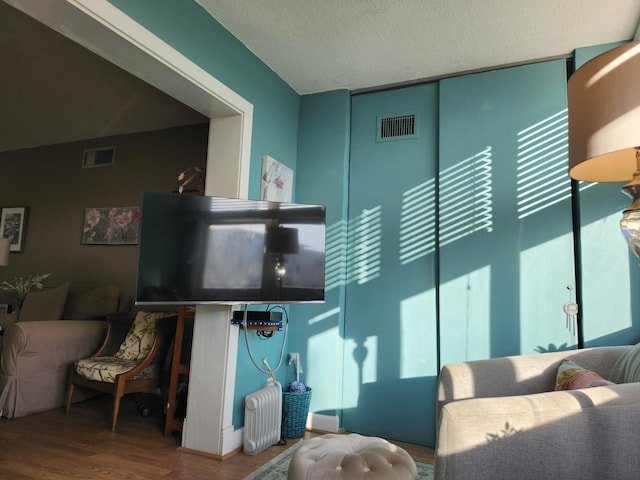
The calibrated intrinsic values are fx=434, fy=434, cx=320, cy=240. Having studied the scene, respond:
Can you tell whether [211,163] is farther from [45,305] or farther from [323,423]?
[45,305]

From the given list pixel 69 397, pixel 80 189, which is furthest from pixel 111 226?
pixel 69 397

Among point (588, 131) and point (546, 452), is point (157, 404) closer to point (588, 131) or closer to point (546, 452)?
point (546, 452)

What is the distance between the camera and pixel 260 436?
275 cm

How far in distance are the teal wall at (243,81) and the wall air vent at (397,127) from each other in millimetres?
707

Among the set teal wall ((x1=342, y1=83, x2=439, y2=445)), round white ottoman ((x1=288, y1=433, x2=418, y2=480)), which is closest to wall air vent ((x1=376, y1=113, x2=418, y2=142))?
teal wall ((x1=342, y1=83, x2=439, y2=445))

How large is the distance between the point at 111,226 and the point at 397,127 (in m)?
3.18

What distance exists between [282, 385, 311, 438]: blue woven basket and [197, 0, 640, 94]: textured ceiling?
2378mm

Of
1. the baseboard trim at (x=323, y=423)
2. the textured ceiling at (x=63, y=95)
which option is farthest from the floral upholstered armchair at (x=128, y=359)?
the textured ceiling at (x=63, y=95)

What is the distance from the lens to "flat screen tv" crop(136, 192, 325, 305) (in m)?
2.43

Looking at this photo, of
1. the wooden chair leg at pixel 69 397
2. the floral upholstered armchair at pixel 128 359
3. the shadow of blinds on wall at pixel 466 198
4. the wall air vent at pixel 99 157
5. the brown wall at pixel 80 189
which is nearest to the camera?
the shadow of blinds on wall at pixel 466 198

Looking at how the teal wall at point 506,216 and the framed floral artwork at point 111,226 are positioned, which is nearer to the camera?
the teal wall at point 506,216

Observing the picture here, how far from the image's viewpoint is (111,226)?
4633mm

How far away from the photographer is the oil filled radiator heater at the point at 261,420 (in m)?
2.71

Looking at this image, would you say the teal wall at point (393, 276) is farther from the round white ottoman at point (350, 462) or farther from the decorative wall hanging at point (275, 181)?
the round white ottoman at point (350, 462)
